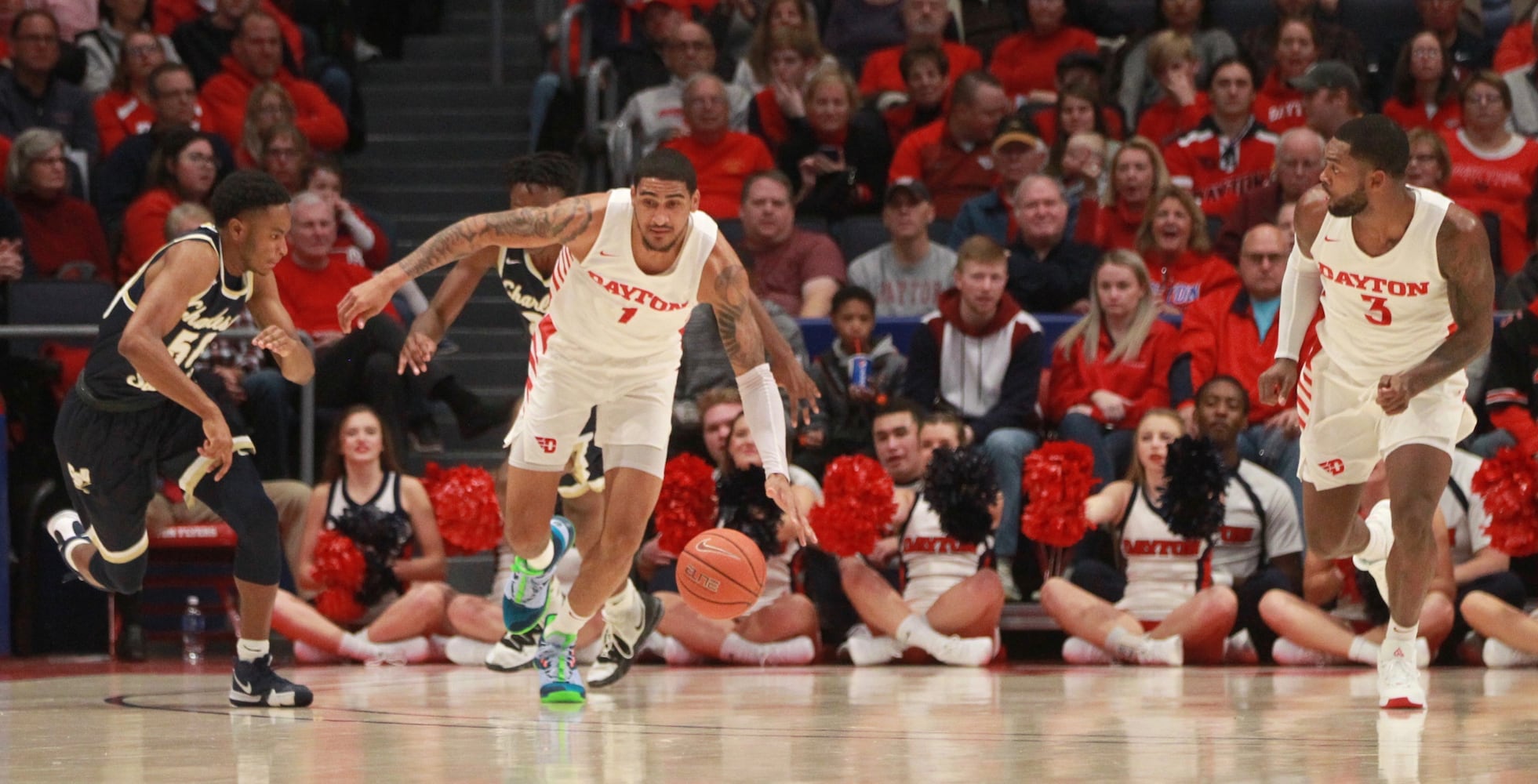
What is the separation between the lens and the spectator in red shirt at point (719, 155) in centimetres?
1183

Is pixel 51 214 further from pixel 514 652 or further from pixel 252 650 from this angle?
pixel 252 650

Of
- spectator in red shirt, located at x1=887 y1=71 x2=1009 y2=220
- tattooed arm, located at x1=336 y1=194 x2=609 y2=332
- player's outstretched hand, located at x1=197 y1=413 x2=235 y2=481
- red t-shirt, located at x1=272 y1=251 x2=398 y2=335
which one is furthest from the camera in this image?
spectator in red shirt, located at x1=887 y1=71 x2=1009 y2=220

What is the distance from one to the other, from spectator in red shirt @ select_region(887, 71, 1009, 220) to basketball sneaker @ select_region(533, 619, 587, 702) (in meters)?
5.12

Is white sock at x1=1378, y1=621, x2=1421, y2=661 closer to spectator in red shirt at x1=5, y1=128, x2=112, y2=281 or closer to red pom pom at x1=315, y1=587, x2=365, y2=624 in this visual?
red pom pom at x1=315, y1=587, x2=365, y2=624

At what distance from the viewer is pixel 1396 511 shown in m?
6.79

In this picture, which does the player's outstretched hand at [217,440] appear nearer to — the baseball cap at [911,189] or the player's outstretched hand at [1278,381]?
the player's outstretched hand at [1278,381]

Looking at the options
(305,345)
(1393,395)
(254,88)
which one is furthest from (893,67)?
(1393,395)

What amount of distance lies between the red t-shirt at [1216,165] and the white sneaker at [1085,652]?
3.07 metres

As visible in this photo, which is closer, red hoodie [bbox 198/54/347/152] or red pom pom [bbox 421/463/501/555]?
red pom pom [bbox 421/463/501/555]

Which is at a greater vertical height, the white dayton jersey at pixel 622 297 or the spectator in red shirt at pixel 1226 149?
the spectator in red shirt at pixel 1226 149

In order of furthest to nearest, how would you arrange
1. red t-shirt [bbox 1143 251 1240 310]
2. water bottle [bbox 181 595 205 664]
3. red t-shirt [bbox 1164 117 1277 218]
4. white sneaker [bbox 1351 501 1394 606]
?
red t-shirt [bbox 1164 117 1277 218] → red t-shirt [bbox 1143 251 1240 310] → water bottle [bbox 181 595 205 664] → white sneaker [bbox 1351 501 1394 606]

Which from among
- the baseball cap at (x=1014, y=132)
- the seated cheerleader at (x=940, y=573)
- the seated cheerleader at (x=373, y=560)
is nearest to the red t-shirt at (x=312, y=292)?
the seated cheerleader at (x=373, y=560)

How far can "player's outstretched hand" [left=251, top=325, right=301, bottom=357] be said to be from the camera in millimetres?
6660

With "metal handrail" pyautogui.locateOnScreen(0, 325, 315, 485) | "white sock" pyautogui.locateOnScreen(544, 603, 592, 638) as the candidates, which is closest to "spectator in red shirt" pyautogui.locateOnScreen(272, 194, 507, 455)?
"metal handrail" pyautogui.locateOnScreen(0, 325, 315, 485)
